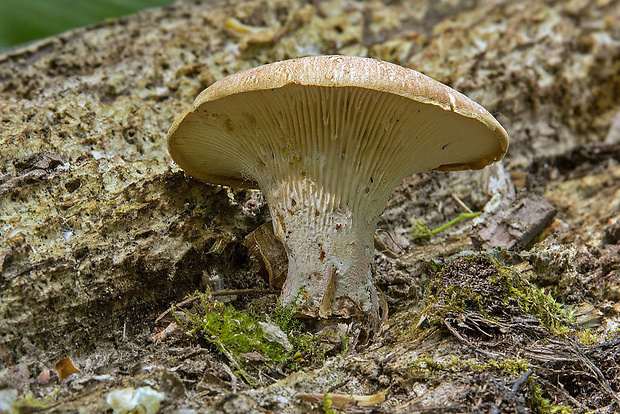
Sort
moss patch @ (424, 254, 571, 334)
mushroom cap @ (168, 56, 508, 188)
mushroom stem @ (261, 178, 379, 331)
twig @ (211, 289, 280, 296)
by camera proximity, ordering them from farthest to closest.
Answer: twig @ (211, 289, 280, 296) → mushroom stem @ (261, 178, 379, 331) → moss patch @ (424, 254, 571, 334) → mushroom cap @ (168, 56, 508, 188)

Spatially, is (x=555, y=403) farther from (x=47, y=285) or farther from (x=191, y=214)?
(x=47, y=285)

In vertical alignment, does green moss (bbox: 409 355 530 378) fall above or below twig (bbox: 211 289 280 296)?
below

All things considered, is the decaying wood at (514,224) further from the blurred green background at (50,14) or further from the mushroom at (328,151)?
the blurred green background at (50,14)

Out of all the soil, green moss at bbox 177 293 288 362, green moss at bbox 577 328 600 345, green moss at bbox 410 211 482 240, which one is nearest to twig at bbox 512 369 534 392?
the soil

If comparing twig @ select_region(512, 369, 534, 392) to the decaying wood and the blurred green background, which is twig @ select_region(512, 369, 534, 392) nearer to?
the decaying wood

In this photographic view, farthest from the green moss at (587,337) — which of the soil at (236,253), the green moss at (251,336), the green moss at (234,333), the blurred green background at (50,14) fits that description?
the blurred green background at (50,14)

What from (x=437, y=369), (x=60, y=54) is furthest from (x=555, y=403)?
(x=60, y=54)

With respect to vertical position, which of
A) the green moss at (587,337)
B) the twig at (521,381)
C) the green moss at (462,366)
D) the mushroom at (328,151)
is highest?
the mushroom at (328,151)
